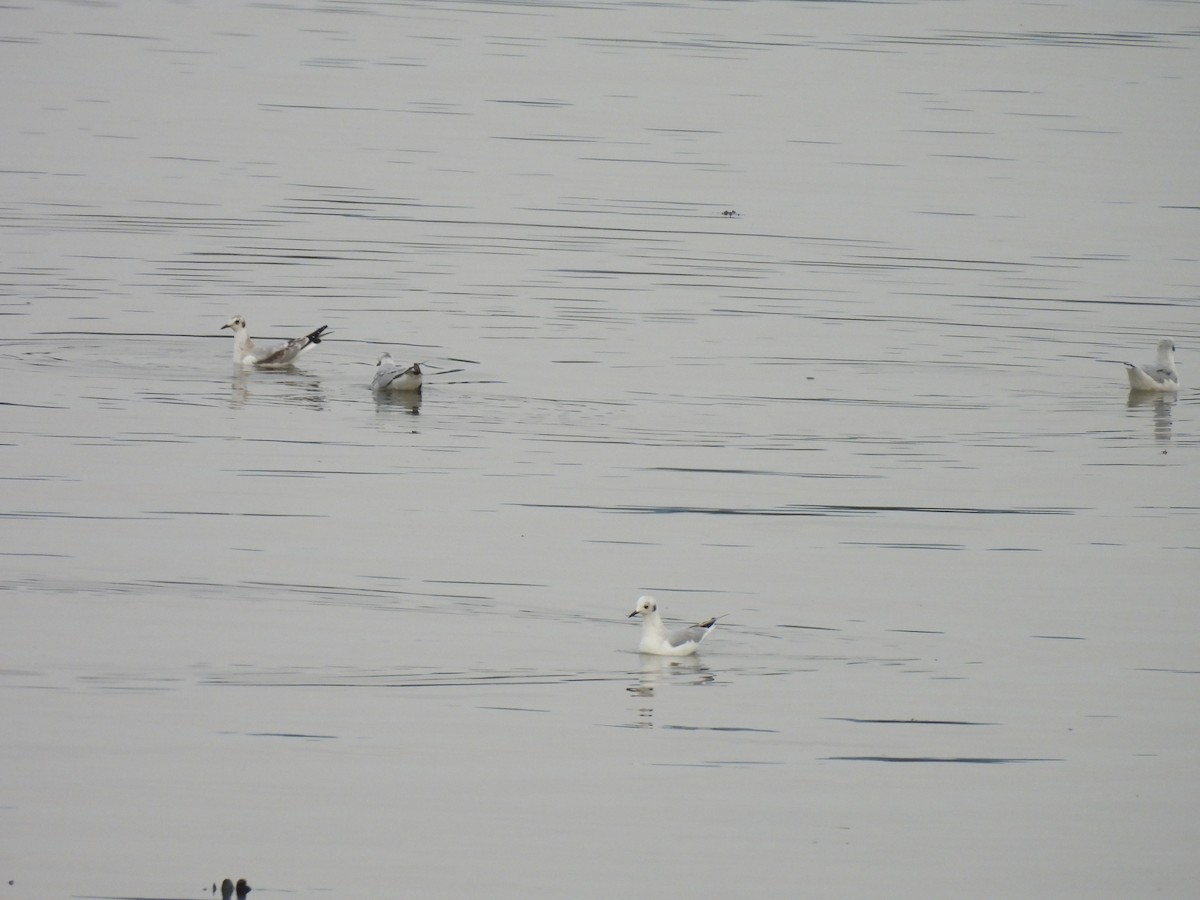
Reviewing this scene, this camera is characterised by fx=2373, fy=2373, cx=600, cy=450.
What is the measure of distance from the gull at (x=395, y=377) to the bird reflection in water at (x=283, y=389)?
20.8 inches

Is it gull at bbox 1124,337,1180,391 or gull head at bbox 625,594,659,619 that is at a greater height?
gull at bbox 1124,337,1180,391

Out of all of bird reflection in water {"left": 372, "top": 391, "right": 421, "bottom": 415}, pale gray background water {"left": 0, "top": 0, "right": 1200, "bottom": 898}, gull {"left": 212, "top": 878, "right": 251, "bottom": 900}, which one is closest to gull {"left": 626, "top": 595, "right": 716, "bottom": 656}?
pale gray background water {"left": 0, "top": 0, "right": 1200, "bottom": 898}

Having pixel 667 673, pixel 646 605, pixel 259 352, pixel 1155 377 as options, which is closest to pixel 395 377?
pixel 259 352

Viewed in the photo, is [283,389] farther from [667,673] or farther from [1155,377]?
[667,673]

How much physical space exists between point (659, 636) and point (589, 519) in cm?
321

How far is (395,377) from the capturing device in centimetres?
1967

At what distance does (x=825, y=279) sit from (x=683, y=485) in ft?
34.3

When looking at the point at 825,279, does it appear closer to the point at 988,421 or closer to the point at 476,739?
the point at 988,421

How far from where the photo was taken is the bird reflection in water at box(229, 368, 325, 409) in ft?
65.2

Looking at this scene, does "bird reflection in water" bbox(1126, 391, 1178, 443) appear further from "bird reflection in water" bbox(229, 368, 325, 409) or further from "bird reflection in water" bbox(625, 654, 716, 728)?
"bird reflection in water" bbox(625, 654, 716, 728)

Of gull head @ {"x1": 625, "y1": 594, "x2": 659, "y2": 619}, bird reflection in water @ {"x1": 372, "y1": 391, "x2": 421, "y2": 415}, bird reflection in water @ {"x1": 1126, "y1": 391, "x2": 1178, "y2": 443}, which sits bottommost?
gull head @ {"x1": 625, "y1": 594, "x2": 659, "y2": 619}

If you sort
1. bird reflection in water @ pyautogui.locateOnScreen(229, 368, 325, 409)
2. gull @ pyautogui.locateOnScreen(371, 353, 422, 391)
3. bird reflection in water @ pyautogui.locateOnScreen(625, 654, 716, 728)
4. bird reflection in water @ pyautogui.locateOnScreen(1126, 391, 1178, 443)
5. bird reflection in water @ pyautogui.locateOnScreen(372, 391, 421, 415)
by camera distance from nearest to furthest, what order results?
bird reflection in water @ pyautogui.locateOnScreen(625, 654, 716, 728)
bird reflection in water @ pyautogui.locateOnScreen(372, 391, 421, 415)
gull @ pyautogui.locateOnScreen(371, 353, 422, 391)
bird reflection in water @ pyautogui.locateOnScreen(229, 368, 325, 409)
bird reflection in water @ pyautogui.locateOnScreen(1126, 391, 1178, 443)

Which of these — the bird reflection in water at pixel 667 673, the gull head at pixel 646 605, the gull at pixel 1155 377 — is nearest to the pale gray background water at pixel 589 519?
the bird reflection in water at pixel 667 673

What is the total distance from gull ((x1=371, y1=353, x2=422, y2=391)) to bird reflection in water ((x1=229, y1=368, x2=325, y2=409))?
0.53 m
